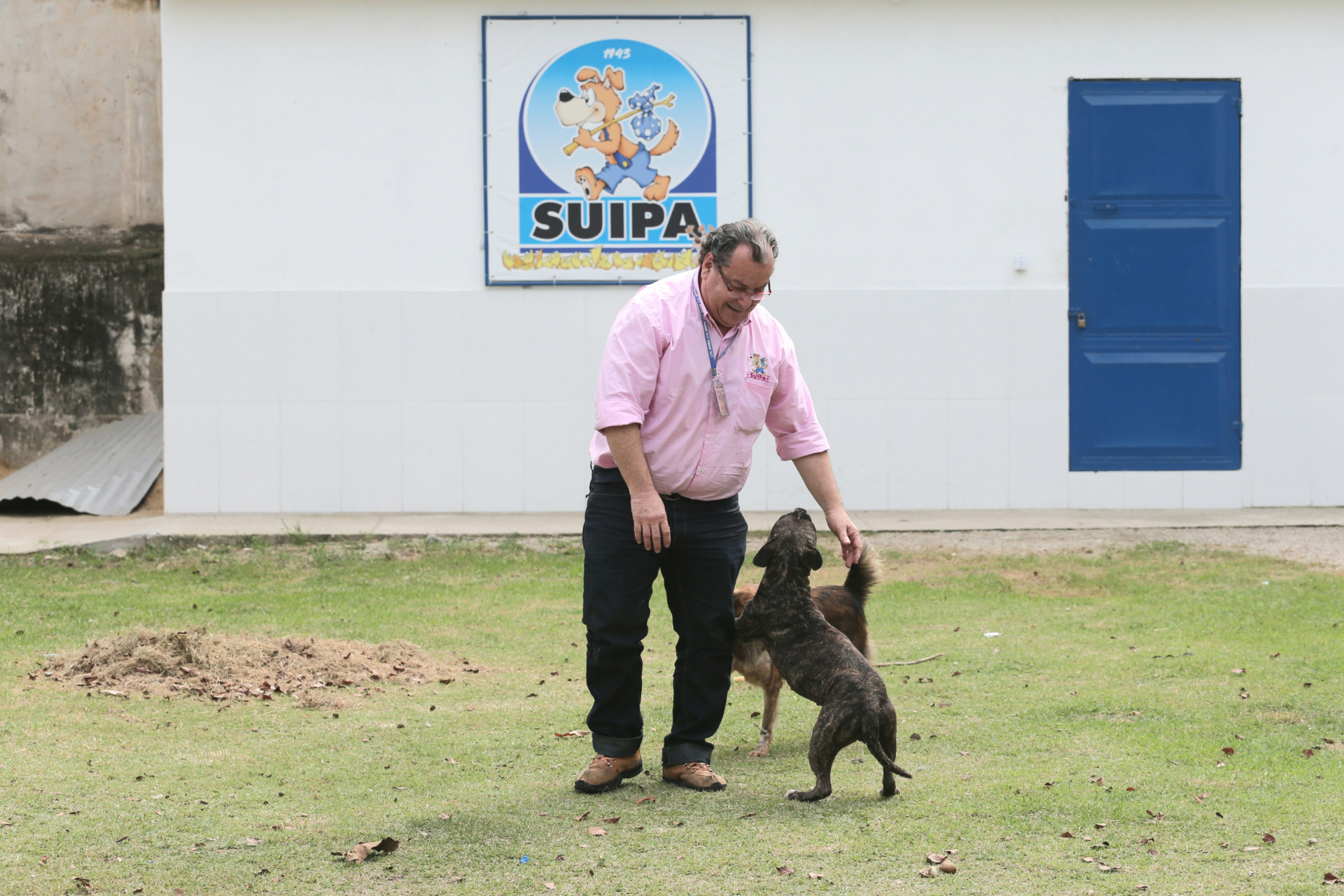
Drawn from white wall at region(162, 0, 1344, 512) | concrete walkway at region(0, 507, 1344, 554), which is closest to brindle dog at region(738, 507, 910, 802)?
concrete walkway at region(0, 507, 1344, 554)

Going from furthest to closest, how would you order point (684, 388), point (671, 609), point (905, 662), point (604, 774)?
point (905, 662)
point (671, 609)
point (604, 774)
point (684, 388)

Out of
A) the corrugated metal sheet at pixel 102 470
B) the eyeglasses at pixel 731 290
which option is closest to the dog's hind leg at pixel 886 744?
the eyeglasses at pixel 731 290

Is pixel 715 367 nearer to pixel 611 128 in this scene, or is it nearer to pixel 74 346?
pixel 611 128

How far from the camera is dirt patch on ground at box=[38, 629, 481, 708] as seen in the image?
601 centimetres

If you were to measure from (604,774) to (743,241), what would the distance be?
1847mm

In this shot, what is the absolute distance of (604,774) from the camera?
457 cm

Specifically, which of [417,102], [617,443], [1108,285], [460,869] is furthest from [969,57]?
[460,869]

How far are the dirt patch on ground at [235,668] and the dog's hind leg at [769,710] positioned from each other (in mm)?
1837

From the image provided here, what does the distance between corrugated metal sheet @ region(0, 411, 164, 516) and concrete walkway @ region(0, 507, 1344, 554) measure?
217mm

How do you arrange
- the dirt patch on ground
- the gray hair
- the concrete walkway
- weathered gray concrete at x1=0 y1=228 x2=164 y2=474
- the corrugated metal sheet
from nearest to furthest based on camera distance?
the gray hair → the dirt patch on ground → the concrete walkway → the corrugated metal sheet → weathered gray concrete at x1=0 y1=228 x2=164 y2=474

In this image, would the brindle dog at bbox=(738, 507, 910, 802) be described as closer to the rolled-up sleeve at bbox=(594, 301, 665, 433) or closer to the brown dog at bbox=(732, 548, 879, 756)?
the brown dog at bbox=(732, 548, 879, 756)

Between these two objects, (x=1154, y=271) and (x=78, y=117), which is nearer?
(x=1154, y=271)

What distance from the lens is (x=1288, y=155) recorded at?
1159 cm

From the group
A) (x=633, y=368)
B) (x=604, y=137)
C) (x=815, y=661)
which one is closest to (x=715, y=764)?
(x=815, y=661)
